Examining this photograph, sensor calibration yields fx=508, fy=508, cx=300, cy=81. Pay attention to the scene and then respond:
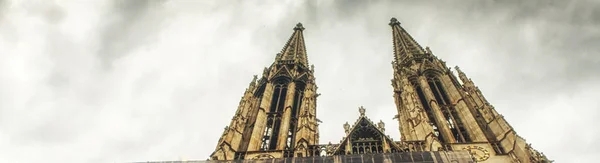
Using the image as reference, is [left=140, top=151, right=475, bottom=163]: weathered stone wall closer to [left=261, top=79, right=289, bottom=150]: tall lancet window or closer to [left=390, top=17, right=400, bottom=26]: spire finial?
[left=261, top=79, right=289, bottom=150]: tall lancet window

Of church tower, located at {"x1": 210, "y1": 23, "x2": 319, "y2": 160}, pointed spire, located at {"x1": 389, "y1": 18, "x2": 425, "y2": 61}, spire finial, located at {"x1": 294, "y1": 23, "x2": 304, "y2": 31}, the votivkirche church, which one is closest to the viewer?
the votivkirche church

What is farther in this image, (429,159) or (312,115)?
(312,115)

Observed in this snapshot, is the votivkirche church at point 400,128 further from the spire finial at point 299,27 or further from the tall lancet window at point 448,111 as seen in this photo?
the spire finial at point 299,27

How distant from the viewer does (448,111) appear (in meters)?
29.3

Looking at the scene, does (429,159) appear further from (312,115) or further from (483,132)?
(312,115)

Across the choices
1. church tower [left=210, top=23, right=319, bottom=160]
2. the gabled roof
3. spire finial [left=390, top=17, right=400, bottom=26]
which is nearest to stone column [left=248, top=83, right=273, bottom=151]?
church tower [left=210, top=23, right=319, bottom=160]

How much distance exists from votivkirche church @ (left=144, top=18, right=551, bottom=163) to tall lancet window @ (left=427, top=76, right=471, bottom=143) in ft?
0.18

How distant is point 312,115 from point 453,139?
7534 millimetres

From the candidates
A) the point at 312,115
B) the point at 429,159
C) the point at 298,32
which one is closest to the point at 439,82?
the point at 312,115

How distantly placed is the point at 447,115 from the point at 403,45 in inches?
554

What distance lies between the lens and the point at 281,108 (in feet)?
103

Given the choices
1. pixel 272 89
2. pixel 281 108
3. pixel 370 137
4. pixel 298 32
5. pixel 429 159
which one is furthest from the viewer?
pixel 298 32

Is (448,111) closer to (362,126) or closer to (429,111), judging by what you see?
(429,111)

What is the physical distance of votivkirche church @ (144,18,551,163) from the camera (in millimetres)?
22750
